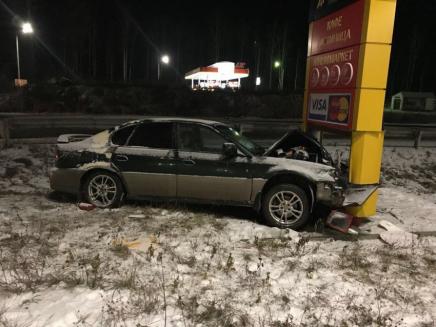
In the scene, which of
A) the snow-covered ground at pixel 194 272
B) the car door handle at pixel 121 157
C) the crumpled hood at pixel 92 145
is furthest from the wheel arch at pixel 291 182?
the crumpled hood at pixel 92 145

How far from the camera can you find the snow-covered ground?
11.5 feet

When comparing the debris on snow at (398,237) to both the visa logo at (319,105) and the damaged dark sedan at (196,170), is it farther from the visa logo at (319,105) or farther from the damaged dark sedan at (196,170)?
the visa logo at (319,105)

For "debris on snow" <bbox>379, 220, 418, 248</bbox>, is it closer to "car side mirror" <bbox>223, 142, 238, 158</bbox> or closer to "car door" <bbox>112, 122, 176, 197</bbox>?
"car side mirror" <bbox>223, 142, 238, 158</bbox>

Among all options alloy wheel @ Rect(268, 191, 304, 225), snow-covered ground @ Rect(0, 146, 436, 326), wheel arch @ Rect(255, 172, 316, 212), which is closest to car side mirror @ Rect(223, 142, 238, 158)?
wheel arch @ Rect(255, 172, 316, 212)

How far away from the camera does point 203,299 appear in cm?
374

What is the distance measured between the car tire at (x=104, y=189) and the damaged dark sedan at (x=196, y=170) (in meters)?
0.02

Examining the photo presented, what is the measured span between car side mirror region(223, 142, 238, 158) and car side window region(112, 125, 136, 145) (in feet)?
5.36

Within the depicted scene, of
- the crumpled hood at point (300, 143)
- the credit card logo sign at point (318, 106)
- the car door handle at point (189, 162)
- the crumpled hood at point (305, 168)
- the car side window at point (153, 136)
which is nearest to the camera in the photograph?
the crumpled hood at point (305, 168)

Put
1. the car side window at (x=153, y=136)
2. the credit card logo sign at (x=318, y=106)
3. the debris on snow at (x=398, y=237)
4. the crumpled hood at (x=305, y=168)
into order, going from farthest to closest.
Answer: the credit card logo sign at (x=318, y=106) → the car side window at (x=153, y=136) → the crumpled hood at (x=305, y=168) → the debris on snow at (x=398, y=237)

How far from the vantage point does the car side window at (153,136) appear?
639cm

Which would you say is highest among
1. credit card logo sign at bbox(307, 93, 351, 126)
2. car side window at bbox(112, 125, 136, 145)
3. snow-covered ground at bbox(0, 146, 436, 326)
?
credit card logo sign at bbox(307, 93, 351, 126)

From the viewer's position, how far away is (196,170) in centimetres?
616

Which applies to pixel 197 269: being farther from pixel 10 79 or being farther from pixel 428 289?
pixel 10 79

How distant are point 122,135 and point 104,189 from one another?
93 centimetres
